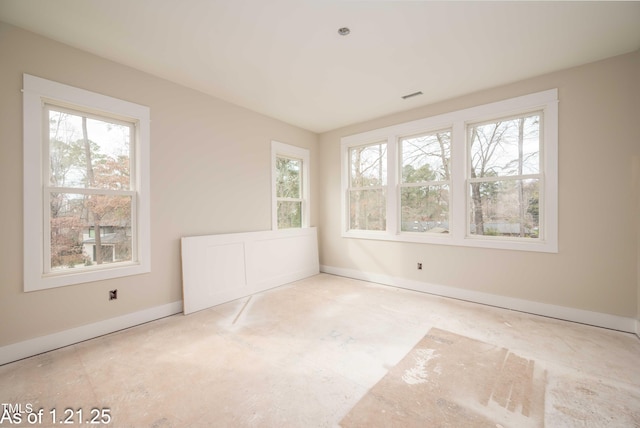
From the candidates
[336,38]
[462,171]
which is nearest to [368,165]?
[462,171]

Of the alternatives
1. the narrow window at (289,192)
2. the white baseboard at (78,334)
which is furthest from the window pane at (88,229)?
the narrow window at (289,192)

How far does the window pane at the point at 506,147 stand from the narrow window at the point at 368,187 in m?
1.33

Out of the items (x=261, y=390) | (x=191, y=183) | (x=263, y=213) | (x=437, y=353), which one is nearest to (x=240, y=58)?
(x=191, y=183)

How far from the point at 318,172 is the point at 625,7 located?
3.97 meters

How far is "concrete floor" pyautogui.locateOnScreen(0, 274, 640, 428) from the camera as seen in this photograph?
62.1 inches

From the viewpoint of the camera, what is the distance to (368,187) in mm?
4539

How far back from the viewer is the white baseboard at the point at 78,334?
2160 millimetres

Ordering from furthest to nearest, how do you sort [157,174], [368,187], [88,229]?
1. [368,187]
2. [157,174]
3. [88,229]

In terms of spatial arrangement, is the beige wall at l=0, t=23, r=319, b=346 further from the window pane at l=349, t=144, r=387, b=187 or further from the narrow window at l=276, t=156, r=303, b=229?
the window pane at l=349, t=144, r=387, b=187

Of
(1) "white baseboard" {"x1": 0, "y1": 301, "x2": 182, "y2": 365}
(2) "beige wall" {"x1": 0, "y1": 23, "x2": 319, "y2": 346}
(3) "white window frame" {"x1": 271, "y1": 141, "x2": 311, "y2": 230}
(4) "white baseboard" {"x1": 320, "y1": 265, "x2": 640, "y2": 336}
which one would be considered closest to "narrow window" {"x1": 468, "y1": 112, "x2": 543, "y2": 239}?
(4) "white baseboard" {"x1": 320, "y1": 265, "x2": 640, "y2": 336}

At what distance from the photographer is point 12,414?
158cm

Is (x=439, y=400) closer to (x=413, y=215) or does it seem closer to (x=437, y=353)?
(x=437, y=353)

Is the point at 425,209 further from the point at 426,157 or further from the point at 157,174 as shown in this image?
the point at 157,174

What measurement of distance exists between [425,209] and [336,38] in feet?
8.57
